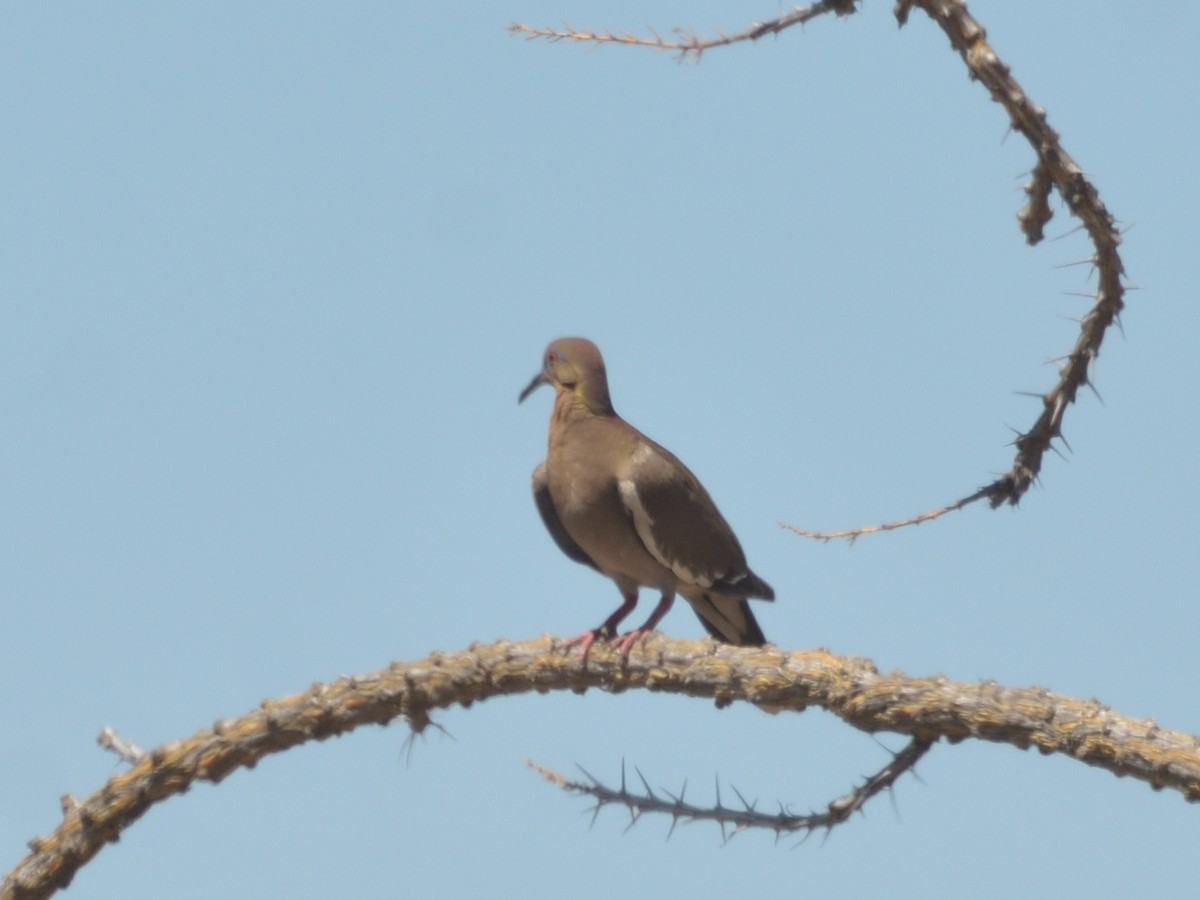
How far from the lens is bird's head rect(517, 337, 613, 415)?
7371 millimetres

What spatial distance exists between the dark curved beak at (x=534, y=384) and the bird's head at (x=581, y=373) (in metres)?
0.08

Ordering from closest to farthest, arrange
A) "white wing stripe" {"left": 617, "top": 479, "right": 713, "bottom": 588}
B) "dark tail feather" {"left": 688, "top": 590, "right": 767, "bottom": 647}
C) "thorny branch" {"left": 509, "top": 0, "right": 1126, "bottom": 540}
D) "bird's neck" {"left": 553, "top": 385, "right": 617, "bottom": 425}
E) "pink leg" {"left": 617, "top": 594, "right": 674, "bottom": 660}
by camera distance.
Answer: "thorny branch" {"left": 509, "top": 0, "right": 1126, "bottom": 540} < "pink leg" {"left": 617, "top": 594, "right": 674, "bottom": 660} < "white wing stripe" {"left": 617, "top": 479, "right": 713, "bottom": 588} < "dark tail feather" {"left": 688, "top": 590, "right": 767, "bottom": 647} < "bird's neck" {"left": 553, "top": 385, "right": 617, "bottom": 425}

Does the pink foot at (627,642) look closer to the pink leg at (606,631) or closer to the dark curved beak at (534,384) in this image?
the pink leg at (606,631)

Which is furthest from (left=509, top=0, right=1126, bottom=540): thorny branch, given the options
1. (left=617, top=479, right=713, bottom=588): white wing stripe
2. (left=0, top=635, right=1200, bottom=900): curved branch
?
(left=617, top=479, right=713, bottom=588): white wing stripe

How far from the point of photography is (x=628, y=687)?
205 inches

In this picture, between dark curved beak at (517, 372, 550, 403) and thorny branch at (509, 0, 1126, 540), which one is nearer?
thorny branch at (509, 0, 1126, 540)

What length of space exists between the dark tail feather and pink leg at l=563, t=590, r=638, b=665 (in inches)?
13.7

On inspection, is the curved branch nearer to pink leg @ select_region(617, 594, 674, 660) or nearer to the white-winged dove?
pink leg @ select_region(617, 594, 674, 660)

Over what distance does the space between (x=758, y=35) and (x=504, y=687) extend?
6.89 ft

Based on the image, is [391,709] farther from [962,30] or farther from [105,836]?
[962,30]

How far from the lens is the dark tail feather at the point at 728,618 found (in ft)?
23.4

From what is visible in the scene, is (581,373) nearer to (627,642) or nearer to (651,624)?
(651,624)

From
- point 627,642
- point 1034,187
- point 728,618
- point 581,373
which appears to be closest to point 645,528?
point 728,618

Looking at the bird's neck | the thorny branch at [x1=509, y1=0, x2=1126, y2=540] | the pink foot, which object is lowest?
the pink foot
